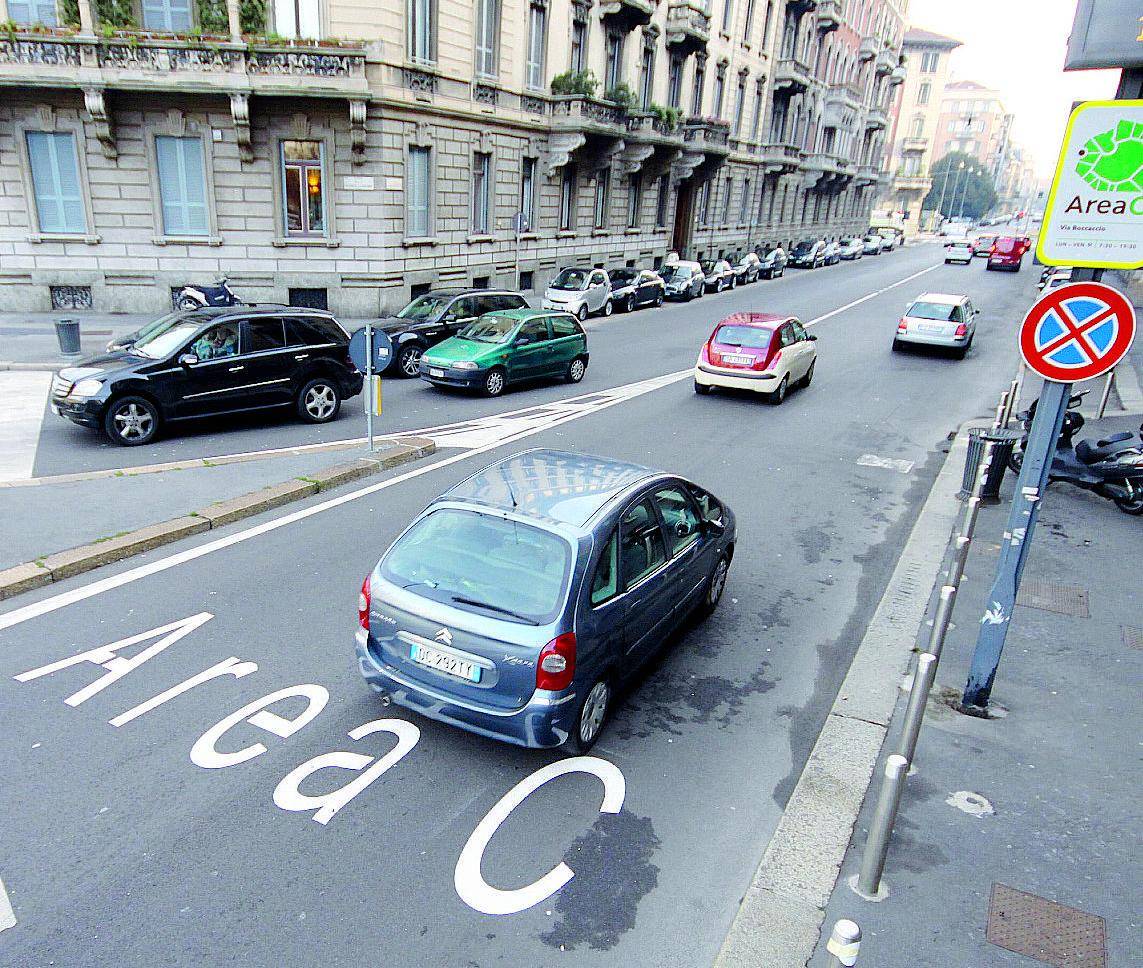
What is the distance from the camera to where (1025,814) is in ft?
15.3

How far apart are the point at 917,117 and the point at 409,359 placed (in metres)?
132

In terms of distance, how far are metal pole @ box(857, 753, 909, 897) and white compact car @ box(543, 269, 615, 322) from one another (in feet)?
73.9

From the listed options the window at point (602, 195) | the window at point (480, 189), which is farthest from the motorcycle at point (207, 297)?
the window at point (602, 195)

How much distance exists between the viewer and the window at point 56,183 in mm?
21078

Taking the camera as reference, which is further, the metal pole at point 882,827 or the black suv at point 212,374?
the black suv at point 212,374

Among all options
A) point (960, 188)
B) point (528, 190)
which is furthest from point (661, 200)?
point (960, 188)

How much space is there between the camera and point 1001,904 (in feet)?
13.2

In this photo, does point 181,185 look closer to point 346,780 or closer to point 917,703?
point 346,780

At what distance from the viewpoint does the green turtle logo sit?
4.64 metres

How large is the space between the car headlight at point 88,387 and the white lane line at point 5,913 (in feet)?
27.7

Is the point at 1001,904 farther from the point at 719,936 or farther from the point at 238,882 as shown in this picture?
the point at 238,882

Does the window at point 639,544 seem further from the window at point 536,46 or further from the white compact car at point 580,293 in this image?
the window at point 536,46

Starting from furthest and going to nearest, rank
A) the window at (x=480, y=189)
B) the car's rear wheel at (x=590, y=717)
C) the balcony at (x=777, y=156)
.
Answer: the balcony at (x=777, y=156), the window at (x=480, y=189), the car's rear wheel at (x=590, y=717)

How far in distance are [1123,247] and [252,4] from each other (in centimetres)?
2268
